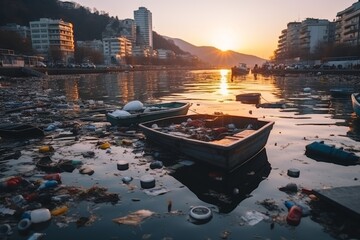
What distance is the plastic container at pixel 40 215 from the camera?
4.98 meters

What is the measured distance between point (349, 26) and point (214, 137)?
9470cm

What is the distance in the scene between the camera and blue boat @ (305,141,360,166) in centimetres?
794

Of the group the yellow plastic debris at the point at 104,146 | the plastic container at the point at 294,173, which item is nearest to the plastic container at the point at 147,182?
the yellow plastic debris at the point at 104,146

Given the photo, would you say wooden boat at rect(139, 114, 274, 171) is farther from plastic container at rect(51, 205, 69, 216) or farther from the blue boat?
plastic container at rect(51, 205, 69, 216)

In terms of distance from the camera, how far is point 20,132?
34.3ft

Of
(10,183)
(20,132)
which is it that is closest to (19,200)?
(10,183)

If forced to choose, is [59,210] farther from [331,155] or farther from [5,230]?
[331,155]

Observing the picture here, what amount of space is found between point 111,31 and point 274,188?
198 meters

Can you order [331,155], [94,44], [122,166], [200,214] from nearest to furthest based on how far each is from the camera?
[200,214]
[122,166]
[331,155]
[94,44]

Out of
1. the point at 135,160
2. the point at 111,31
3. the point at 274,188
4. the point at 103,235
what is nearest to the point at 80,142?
the point at 135,160

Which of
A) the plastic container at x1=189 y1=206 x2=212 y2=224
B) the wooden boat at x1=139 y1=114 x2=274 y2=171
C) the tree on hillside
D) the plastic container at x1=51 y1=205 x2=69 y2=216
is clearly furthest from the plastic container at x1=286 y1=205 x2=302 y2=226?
the tree on hillside

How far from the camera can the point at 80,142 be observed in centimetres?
1012

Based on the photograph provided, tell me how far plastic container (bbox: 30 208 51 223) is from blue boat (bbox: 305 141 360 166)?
6936 mm

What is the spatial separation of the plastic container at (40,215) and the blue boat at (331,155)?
6.94 meters
